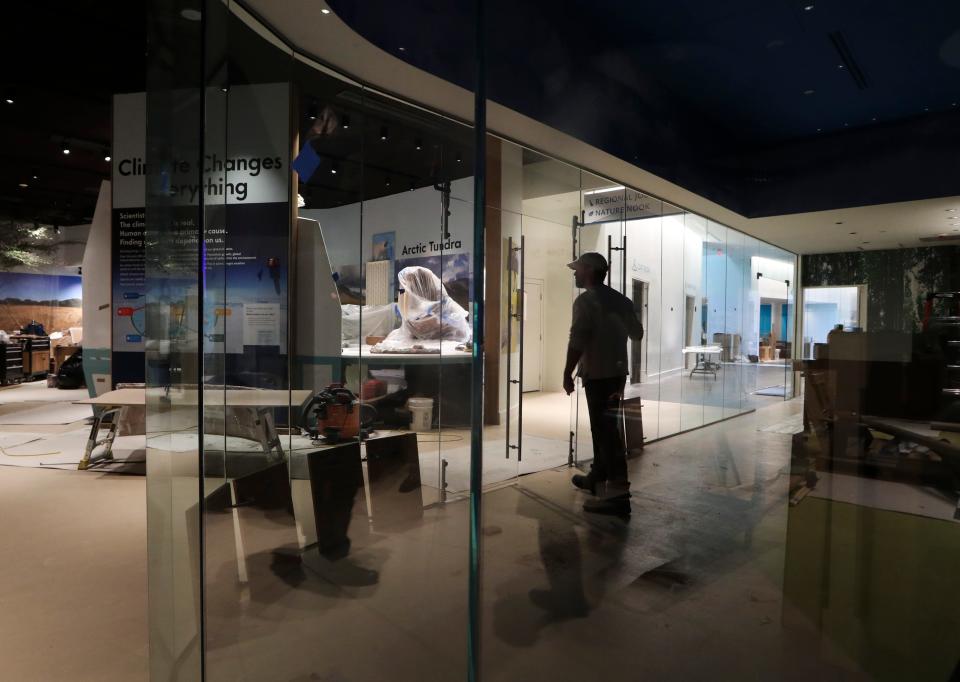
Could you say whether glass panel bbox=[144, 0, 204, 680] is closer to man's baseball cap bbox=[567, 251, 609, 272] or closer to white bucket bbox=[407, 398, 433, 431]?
man's baseball cap bbox=[567, 251, 609, 272]

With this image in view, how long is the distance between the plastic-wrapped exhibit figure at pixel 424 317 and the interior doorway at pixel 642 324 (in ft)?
3.27

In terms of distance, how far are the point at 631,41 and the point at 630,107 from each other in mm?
419

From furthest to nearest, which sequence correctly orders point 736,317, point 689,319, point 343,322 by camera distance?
point 343,322 < point 689,319 < point 736,317

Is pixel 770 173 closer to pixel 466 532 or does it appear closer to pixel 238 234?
pixel 466 532

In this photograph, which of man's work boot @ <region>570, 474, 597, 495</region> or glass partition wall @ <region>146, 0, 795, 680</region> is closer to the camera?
glass partition wall @ <region>146, 0, 795, 680</region>

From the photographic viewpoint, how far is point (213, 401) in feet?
4.74

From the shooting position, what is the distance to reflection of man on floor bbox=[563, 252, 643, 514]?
2219 millimetres

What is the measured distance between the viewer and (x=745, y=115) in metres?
1.84

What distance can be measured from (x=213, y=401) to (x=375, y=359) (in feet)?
5.12

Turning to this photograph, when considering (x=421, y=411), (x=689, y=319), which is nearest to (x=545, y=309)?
(x=689, y=319)

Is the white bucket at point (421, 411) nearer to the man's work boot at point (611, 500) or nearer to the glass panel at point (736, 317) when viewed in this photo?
the man's work boot at point (611, 500)

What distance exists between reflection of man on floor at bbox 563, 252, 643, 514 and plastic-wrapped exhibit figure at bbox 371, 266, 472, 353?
76 centimetres

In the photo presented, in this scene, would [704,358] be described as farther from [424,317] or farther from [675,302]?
[424,317]

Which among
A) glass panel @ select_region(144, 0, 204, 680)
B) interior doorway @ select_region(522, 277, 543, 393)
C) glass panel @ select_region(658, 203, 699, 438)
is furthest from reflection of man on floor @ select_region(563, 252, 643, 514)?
glass panel @ select_region(144, 0, 204, 680)
